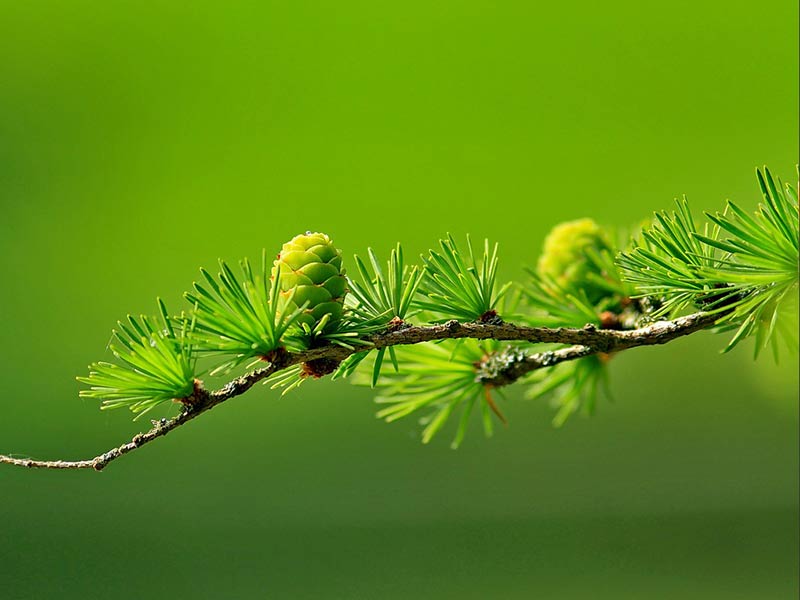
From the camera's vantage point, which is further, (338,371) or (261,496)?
(261,496)

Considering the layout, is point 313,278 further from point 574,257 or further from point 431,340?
point 574,257

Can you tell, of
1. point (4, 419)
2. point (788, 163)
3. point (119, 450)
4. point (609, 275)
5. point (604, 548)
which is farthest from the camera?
point (788, 163)

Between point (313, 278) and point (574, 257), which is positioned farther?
point (574, 257)

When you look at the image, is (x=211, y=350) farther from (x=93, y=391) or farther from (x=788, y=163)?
(x=788, y=163)

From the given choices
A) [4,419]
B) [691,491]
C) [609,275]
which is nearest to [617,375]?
[691,491]

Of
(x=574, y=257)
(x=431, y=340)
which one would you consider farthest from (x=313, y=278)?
(x=574, y=257)

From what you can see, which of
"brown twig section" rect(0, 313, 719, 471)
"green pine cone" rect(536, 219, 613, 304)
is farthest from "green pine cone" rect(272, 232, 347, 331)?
"green pine cone" rect(536, 219, 613, 304)
